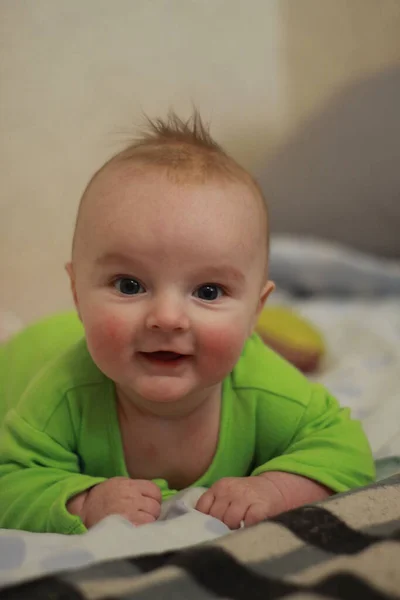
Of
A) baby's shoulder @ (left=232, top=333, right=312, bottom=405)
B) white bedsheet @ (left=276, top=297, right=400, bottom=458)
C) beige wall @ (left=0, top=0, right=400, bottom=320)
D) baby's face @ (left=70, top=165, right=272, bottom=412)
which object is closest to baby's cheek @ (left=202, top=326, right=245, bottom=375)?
baby's face @ (left=70, top=165, right=272, bottom=412)

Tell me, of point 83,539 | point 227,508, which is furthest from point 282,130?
point 83,539

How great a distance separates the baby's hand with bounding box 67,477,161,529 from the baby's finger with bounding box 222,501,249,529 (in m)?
0.06

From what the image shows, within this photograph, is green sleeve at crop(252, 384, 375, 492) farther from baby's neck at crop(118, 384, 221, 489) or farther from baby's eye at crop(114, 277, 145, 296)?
baby's eye at crop(114, 277, 145, 296)

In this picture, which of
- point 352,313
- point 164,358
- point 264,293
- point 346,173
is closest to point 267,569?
point 164,358

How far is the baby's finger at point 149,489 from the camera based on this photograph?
27.6 inches

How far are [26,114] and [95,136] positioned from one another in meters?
0.14

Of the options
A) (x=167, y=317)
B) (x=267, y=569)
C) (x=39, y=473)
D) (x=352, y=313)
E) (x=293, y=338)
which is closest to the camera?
(x=267, y=569)

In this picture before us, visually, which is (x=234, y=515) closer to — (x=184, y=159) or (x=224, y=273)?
(x=224, y=273)

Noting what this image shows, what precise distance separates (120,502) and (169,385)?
11 centimetres

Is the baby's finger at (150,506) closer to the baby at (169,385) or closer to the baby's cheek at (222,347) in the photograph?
the baby at (169,385)

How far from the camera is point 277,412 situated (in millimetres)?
807

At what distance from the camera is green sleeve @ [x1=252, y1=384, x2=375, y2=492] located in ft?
2.47

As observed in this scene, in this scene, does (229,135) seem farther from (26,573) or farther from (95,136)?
(26,573)

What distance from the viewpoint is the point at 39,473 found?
746 millimetres
